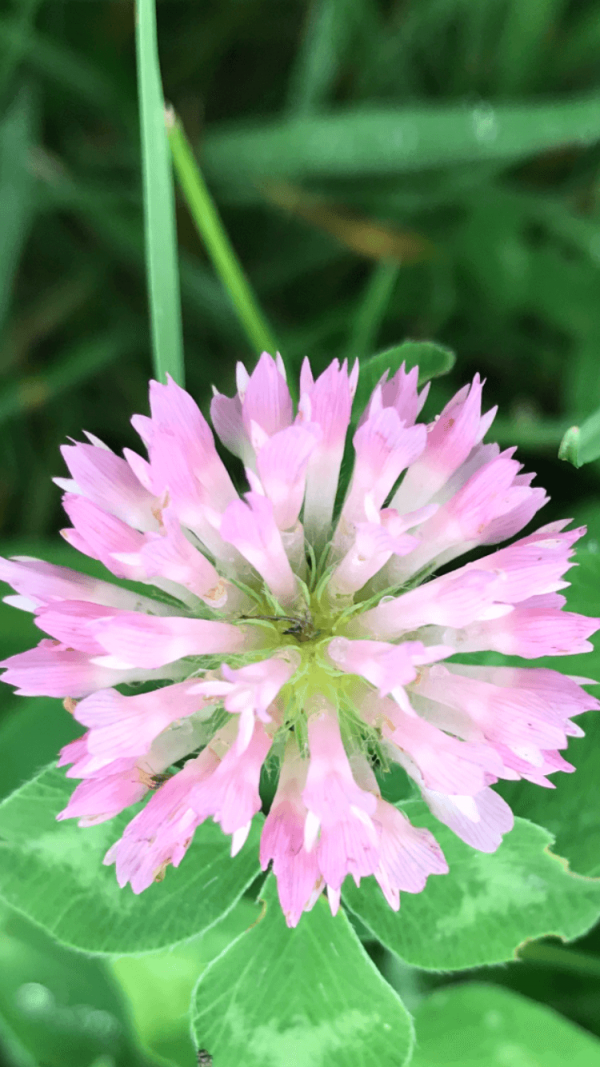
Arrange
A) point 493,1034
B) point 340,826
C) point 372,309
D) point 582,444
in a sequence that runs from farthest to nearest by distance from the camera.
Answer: point 372,309 → point 493,1034 → point 582,444 → point 340,826

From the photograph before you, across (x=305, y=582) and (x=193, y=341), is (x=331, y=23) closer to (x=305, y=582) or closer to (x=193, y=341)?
(x=193, y=341)

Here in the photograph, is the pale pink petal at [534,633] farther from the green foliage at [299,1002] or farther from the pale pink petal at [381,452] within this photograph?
the green foliage at [299,1002]

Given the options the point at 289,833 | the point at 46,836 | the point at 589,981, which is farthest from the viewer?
the point at 589,981

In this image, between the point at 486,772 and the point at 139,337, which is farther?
the point at 139,337

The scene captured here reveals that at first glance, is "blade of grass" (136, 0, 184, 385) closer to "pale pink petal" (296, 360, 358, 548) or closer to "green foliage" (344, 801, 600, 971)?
"pale pink petal" (296, 360, 358, 548)

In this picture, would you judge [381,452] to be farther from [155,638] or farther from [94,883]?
[94,883]

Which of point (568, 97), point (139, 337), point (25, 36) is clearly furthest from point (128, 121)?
point (568, 97)

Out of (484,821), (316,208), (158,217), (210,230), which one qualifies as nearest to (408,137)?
(316,208)
